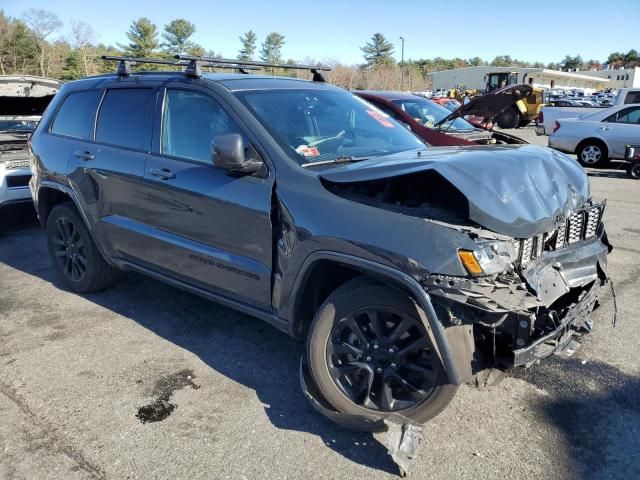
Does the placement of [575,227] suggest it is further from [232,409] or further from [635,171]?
[635,171]

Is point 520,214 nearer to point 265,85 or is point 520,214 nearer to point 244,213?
point 244,213

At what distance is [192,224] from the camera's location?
11.4ft

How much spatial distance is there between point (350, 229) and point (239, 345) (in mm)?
1594

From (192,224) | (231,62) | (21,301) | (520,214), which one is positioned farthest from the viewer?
(21,301)

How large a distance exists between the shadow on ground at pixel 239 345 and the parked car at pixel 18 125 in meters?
1.35

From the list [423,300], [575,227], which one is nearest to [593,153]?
[575,227]

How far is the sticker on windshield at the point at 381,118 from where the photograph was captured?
404cm

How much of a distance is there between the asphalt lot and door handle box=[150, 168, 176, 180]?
1208 mm

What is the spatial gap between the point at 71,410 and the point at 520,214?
267 centimetres

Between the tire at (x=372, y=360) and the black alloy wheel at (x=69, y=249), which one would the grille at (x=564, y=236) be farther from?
the black alloy wheel at (x=69, y=249)

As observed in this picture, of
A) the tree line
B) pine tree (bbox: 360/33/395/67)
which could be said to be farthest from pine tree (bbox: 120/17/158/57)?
pine tree (bbox: 360/33/395/67)

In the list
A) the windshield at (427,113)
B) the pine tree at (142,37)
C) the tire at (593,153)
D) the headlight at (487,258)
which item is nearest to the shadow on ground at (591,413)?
the headlight at (487,258)

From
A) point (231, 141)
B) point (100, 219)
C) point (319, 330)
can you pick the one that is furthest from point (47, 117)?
point (319, 330)

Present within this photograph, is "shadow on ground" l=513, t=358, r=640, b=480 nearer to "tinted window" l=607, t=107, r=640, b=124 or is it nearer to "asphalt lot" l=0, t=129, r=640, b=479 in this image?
"asphalt lot" l=0, t=129, r=640, b=479
